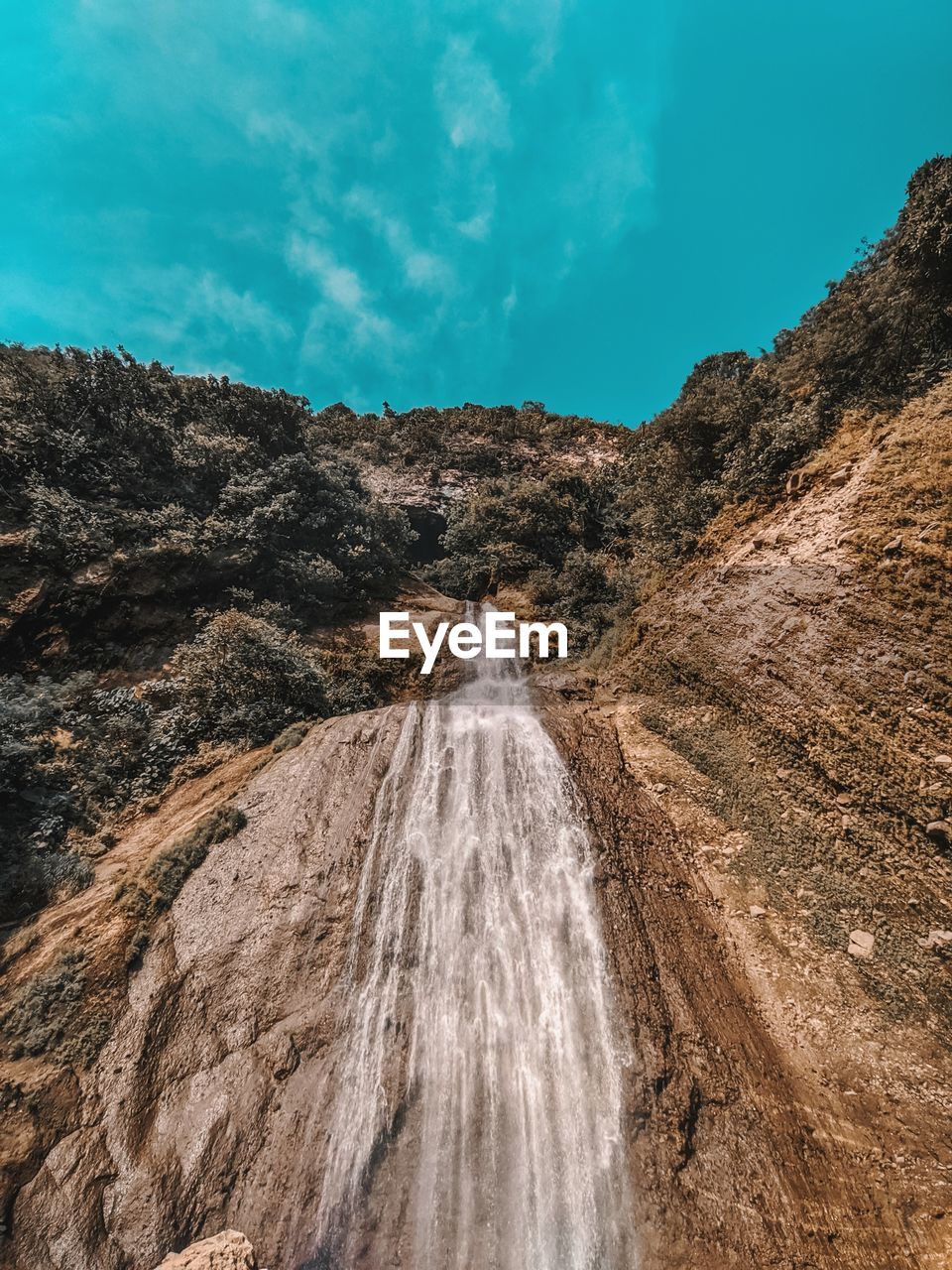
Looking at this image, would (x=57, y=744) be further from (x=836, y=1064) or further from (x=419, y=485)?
(x=419, y=485)

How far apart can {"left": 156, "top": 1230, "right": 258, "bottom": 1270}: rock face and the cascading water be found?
41.2 inches

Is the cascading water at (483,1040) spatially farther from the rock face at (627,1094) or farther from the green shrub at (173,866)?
the green shrub at (173,866)

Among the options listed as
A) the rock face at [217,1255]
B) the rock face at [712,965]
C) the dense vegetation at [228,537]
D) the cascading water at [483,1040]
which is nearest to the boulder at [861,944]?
the rock face at [712,965]

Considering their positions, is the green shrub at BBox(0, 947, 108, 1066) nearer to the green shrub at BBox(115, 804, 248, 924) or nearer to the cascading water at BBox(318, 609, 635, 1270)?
the green shrub at BBox(115, 804, 248, 924)

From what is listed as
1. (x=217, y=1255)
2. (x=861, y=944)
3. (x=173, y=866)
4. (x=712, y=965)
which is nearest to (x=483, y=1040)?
(x=217, y=1255)

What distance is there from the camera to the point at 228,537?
57.6 feet

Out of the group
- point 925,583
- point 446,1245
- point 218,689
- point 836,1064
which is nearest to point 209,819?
point 218,689

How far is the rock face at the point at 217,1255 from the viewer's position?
533 cm

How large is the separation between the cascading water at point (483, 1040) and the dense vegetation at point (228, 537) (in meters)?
6.17

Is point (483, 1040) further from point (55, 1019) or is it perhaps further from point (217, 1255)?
point (55, 1019)

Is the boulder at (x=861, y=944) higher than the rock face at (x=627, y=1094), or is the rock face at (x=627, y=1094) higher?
the boulder at (x=861, y=944)

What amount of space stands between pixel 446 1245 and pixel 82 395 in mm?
25639

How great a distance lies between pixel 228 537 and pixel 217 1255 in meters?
17.8

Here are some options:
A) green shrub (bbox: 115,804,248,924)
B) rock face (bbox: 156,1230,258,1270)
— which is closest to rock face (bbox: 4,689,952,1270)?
green shrub (bbox: 115,804,248,924)
